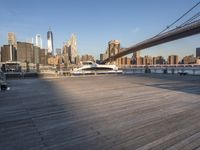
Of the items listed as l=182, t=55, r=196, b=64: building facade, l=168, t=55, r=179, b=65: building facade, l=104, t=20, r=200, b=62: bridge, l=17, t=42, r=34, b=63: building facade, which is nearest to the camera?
l=104, t=20, r=200, b=62: bridge

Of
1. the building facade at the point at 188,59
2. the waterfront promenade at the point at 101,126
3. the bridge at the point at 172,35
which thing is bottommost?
the waterfront promenade at the point at 101,126

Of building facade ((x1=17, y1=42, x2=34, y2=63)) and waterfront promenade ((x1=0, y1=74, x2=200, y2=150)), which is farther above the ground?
building facade ((x1=17, y1=42, x2=34, y2=63))

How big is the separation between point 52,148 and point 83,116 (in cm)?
172

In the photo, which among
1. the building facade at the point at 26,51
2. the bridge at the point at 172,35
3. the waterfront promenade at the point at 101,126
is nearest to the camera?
the waterfront promenade at the point at 101,126

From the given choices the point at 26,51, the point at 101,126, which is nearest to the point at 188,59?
the point at 26,51

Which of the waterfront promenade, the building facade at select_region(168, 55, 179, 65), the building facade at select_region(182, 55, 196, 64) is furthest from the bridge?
the waterfront promenade

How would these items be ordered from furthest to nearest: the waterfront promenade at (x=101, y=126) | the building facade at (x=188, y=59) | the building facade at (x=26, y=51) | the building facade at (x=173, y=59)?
the building facade at (x=26, y=51)
the building facade at (x=173, y=59)
the building facade at (x=188, y=59)
the waterfront promenade at (x=101, y=126)

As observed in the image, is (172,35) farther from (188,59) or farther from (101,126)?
(101,126)

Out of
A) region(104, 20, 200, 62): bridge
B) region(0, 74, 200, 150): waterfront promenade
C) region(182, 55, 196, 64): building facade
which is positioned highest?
region(104, 20, 200, 62): bridge

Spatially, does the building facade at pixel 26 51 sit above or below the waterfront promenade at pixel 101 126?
above

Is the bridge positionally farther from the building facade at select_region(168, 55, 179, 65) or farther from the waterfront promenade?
the waterfront promenade

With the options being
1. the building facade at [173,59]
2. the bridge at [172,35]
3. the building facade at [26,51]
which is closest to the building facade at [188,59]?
the building facade at [173,59]

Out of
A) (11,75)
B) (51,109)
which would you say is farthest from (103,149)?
(11,75)

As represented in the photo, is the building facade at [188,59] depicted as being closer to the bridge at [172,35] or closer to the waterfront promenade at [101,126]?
the bridge at [172,35]
